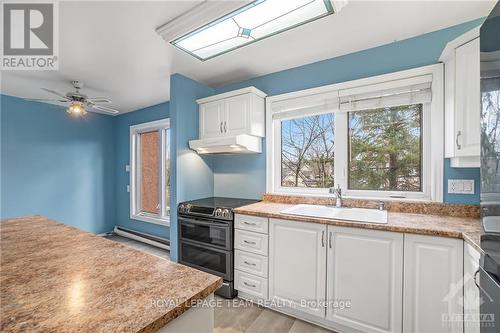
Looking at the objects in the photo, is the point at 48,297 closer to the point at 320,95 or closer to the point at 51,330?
the point at 51,330

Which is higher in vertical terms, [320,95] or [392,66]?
[392,66]

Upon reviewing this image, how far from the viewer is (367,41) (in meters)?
1.99

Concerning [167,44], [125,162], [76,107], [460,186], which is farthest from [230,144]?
[125,162]

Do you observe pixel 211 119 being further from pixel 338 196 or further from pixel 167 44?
pixel 338 196

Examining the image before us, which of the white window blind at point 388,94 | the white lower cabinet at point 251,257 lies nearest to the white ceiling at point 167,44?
the white window blind at point 388,94

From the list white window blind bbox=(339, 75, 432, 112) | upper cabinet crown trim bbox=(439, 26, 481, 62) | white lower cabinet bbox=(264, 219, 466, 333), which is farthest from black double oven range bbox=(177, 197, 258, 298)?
upper cabinet crown trim bbox=(439, 26, 481, 62)

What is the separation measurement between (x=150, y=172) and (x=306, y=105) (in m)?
3.12

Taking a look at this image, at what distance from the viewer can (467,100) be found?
4.80 ft

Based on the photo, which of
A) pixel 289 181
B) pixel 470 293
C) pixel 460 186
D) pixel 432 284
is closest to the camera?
pixel 470 293

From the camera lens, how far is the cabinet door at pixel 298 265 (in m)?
1.75

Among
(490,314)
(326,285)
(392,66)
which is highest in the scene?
(392,66)

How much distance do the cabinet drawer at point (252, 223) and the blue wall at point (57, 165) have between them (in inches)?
134

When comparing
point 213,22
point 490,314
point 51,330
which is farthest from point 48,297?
point 213,22

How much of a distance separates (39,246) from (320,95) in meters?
2.47
